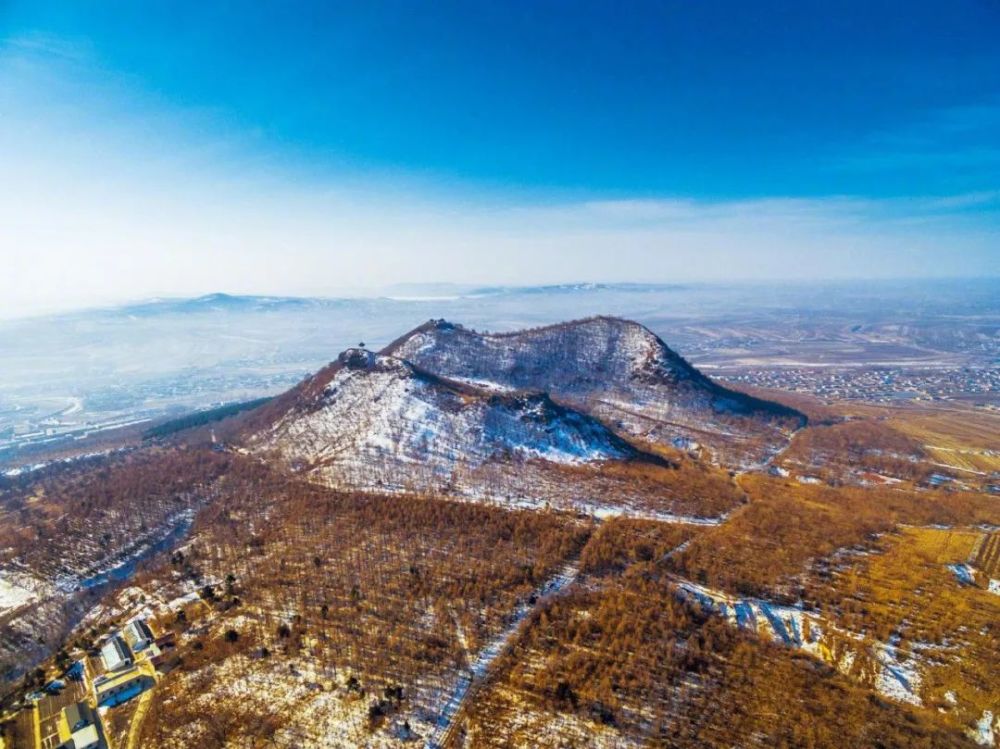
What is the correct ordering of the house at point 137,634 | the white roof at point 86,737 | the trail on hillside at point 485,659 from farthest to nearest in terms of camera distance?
1. the house at point 137,634
2. the trail on hillside at point 485,659
3. the white roof at point 86,737

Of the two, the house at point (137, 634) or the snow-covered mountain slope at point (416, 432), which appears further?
the snow-covered mountain slope at point (416, 432)

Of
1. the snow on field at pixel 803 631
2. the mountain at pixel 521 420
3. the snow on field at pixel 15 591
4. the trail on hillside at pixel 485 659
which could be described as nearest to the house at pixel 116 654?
the snow on field at pixel 15 591

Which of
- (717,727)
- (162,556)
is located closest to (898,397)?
(717,727)

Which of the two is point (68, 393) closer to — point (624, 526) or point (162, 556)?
point (162, 556)

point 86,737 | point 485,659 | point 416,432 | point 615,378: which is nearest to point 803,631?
point 485,659

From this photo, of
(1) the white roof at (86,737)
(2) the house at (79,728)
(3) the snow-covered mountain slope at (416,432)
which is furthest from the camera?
(3) the snow-covered mountain slope at (416,432)

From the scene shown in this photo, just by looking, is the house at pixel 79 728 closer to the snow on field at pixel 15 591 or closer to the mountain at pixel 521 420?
the snow on field at pixel 15 591

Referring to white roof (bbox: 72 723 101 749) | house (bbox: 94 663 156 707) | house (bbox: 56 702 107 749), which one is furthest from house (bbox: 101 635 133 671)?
white roof (bbox: 72 723 101 749)
